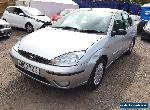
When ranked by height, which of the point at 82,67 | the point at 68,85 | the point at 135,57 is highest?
the point at 82,67

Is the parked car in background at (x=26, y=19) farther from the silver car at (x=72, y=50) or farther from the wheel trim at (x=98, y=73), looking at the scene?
the wheel trim at (x=98, y=73)

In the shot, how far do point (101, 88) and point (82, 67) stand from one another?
3.63 ft

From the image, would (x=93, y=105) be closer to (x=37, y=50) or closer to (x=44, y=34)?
(x=37, y=50)

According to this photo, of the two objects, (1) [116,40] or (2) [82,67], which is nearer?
(2) [82,67]

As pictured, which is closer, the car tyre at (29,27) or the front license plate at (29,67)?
the front license plate at (29,67)

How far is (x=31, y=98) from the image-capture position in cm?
459

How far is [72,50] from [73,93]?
3.12ft

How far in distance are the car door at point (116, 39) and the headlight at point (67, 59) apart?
1.30m

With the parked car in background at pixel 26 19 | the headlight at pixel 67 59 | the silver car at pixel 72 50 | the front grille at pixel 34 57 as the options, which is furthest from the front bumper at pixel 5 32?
the headlight at pixel 67 59

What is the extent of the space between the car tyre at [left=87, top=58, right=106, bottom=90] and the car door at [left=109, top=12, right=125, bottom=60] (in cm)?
56

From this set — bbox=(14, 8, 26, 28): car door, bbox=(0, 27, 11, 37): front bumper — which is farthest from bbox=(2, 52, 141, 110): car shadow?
bbox=(14, 8, 26, 28): car door

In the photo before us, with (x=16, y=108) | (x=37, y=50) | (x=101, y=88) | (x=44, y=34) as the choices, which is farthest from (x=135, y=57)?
(x=16, y=108)

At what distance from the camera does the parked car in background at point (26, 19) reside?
11875 mm

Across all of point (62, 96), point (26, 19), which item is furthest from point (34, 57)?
point (26, 19)
